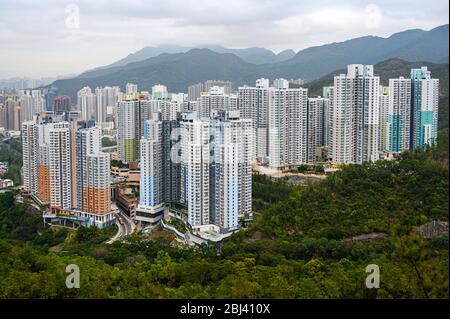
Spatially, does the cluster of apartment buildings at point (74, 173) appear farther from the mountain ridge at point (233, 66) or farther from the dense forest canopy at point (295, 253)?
the mountain ridge at point (233, 66)

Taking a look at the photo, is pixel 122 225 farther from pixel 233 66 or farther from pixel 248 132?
pixel 233 66

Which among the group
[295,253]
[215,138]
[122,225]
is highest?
[215,138]

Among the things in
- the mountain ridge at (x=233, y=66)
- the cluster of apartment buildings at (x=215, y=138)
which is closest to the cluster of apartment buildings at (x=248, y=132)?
the cluster of apartment buildings at (x=215, y=138)

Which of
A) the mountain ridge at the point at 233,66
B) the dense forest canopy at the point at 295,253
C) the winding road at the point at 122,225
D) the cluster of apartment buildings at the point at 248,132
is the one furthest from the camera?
the mountain ridge at the point at 233,66

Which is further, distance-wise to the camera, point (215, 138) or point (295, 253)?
point (215, 138)

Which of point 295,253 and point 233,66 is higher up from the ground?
point 233,66

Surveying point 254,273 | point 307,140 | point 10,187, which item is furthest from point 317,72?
point 254,273

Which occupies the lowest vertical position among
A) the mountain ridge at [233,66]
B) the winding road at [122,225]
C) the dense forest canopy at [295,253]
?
the winding road at [122,225]

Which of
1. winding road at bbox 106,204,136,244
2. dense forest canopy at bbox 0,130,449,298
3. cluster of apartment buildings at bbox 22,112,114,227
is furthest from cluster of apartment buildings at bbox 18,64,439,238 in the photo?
dense forest canopy at bbox 0,130,449,298

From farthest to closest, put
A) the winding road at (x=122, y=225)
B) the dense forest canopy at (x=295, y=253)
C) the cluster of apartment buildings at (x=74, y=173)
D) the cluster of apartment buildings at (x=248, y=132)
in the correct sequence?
the cluster of apartment buildings at (x=74, y=173) → the winding road at (x=122, y=225) → the cluster of apartment buildings at (x=248, y=132) → the dense forest canopy at (x=295, y=253)

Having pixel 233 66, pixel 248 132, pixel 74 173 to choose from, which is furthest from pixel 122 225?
pixel 233 66
